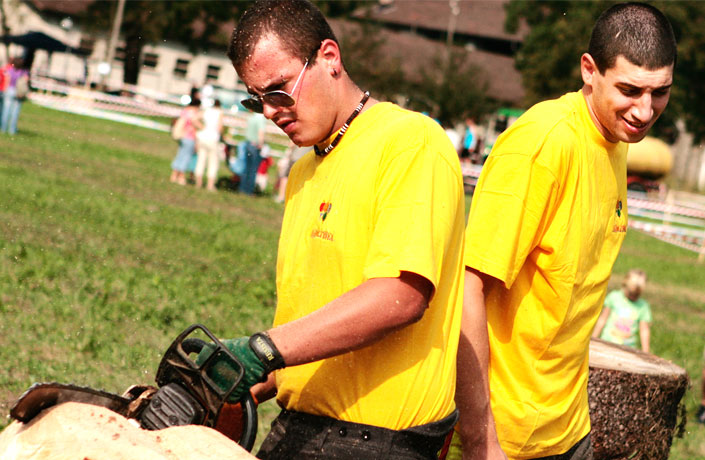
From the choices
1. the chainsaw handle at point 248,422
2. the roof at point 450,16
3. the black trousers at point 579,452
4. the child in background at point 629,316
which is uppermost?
the roof at point 450,16

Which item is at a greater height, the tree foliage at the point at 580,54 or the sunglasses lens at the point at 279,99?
the tree foliage at the point at 580,54

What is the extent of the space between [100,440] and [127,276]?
6999 millimetres

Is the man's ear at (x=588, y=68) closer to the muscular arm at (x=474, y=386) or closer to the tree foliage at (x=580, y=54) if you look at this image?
the muscular arm at (x=474, y=386)

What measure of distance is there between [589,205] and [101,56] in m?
62.3

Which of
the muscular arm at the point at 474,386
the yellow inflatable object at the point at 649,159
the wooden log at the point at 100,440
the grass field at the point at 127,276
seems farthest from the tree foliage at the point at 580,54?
the wooden log at the point at 100,440

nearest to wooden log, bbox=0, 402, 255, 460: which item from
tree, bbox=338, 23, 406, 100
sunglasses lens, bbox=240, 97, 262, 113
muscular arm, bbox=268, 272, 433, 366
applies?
muscular arm, bbox=268, 272, 433, 366

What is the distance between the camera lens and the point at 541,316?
3012 mm

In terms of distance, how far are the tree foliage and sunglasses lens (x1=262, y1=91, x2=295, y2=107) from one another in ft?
156

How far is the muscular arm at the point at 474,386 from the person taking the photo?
283 centimetres

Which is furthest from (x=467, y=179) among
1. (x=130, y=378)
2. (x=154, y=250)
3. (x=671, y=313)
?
(x=130, y=378)

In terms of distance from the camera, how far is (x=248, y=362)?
2170 millimetres

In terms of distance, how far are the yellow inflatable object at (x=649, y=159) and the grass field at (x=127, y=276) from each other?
2517 cm

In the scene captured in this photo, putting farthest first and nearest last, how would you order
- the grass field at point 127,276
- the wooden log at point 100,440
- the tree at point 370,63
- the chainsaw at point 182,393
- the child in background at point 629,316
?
the tree at point 370,63, the child in background at point 629,316, the grass field at point 127,276, the chainsaw at point 182,393, the wooden log at point 100,440

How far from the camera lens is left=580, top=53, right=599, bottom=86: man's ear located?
3154 mm
